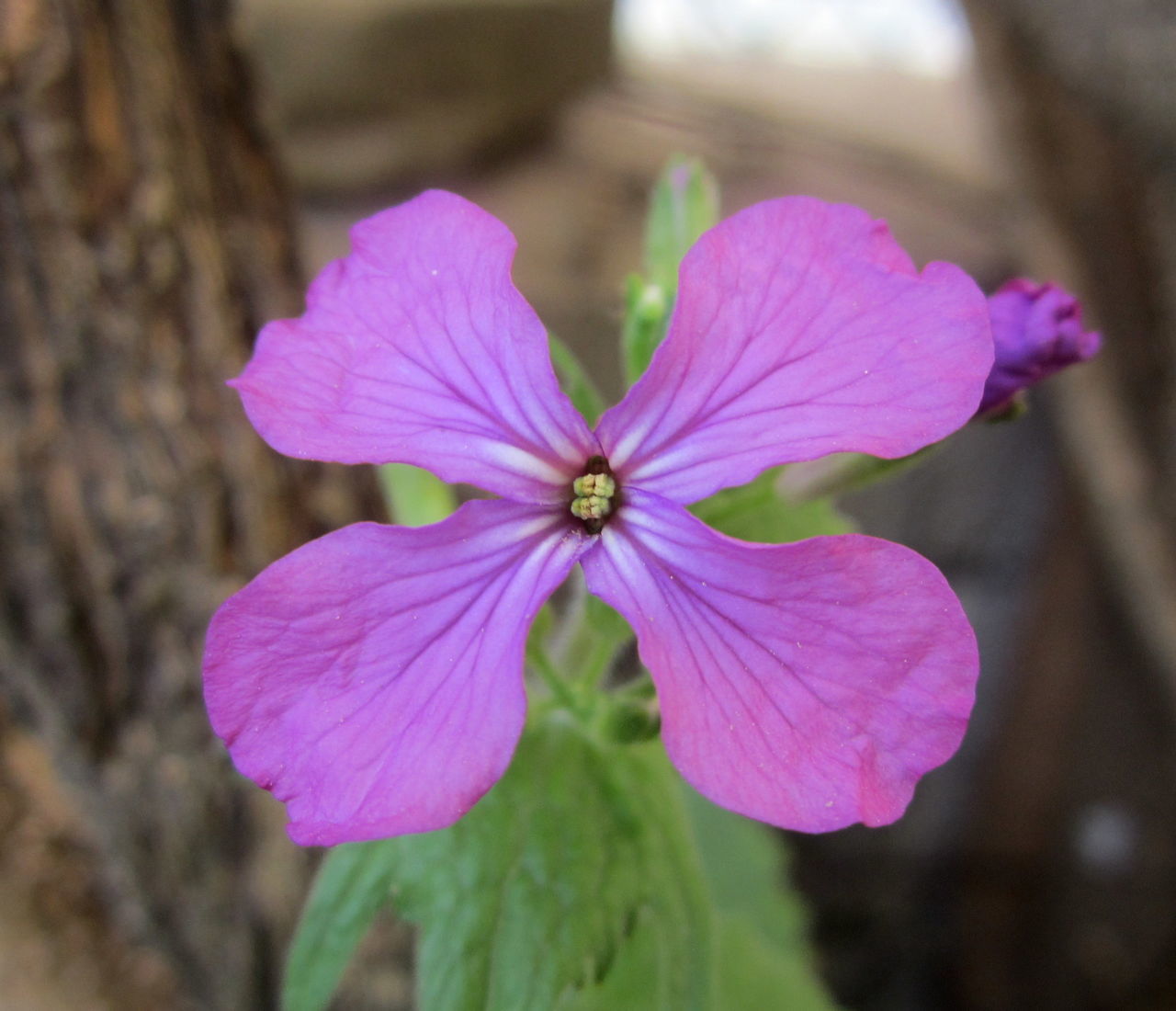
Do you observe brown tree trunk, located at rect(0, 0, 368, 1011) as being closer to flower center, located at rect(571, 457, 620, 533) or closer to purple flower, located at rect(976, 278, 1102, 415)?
flower center, located at rect(571, 457, 620, 533)

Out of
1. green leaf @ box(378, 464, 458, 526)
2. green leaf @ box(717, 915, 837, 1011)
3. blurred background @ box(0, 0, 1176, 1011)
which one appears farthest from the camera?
green leaf @ box(717, 915, 837, 1011)

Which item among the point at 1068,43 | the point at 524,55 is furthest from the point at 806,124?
the point at 1068,43

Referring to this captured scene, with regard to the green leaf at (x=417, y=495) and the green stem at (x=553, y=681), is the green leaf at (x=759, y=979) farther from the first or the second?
the green leaf at (x=417, y=495)

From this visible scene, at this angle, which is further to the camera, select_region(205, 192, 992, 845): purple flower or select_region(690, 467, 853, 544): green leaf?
select_region(690, 467, 853, 544): green leaf

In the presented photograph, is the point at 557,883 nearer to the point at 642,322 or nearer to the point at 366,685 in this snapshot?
the point at 366,685

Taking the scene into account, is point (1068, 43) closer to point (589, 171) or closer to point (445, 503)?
point (589, 171)

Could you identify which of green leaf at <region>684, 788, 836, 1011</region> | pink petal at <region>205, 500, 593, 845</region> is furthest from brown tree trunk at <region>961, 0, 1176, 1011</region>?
pink petal at <region>205, 500, 593, 845</region>

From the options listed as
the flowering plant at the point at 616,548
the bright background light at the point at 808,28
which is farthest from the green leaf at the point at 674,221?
the bright background light at the point at 808,28
